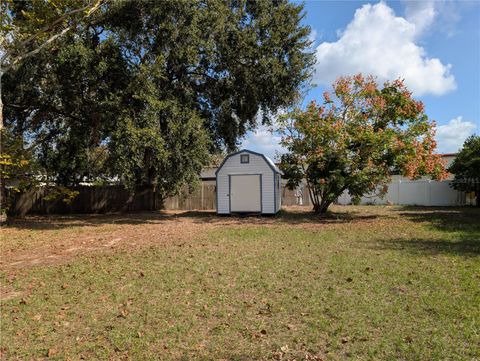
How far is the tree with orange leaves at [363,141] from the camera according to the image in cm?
1505

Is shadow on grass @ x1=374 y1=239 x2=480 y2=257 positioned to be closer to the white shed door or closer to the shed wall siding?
the shed wall siding

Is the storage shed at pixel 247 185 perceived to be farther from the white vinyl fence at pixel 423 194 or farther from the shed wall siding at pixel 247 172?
the white vinyl fence at pixel 423 194

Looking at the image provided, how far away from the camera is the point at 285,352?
3645 millimetres

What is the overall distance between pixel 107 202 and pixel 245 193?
8271mm

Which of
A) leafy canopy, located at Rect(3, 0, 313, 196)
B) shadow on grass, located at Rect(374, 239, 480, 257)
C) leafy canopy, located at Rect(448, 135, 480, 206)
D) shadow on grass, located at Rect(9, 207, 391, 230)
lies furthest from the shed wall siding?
leafy canopy, located at Rect(448, 135, 480, 206)

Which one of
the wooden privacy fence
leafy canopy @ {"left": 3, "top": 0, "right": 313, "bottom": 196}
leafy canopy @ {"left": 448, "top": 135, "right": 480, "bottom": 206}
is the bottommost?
the wooden privacy fence

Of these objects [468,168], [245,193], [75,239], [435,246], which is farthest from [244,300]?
[468,168]

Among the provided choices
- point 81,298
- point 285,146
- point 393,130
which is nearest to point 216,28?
point 285,146

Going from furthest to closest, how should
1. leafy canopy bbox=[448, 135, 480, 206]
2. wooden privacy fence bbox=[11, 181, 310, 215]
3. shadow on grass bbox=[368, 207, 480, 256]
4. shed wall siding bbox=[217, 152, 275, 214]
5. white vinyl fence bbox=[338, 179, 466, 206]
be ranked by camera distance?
white vinyl fence bbox=[338, 179, 466, 206] → leafy canopy bbox=[448, 135, 480, 206] → wooden privacy fence bbox=[11, 181, 310, 215] → shed wall siding bbox=[217, 152, 275, 214] → shadow on grass bbox=[368, 207, 480, 256]

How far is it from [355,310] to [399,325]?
58 cm

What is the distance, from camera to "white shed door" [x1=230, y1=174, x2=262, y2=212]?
1833 centimetres

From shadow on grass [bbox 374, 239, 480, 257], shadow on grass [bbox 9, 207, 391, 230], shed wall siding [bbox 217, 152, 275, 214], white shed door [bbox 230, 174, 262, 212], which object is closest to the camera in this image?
shadow on grass [bbox 374, 239, 480, 257]

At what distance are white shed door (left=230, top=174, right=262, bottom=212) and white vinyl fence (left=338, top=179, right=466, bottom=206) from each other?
918 centimetres

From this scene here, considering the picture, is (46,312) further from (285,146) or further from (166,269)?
(285,146)
